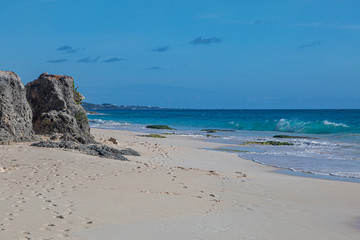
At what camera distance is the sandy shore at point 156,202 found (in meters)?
5.80

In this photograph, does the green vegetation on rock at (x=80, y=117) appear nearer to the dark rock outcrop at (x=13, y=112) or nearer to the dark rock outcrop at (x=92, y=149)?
the dark rock outcrop at (x=13, y=112)

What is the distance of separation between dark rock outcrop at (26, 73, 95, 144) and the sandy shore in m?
4.69

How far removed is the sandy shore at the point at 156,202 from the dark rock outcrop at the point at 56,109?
4692mm

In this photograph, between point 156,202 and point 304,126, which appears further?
point 304,126

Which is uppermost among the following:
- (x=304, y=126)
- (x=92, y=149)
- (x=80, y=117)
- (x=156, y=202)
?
(x=304, y=126)

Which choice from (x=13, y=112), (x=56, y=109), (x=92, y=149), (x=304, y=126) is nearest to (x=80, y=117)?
(x=56, y=109)

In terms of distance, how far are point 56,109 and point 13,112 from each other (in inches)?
121

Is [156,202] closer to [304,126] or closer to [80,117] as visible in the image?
[80,117]

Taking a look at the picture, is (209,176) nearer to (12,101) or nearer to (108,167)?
(108,167)

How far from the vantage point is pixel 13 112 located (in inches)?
574

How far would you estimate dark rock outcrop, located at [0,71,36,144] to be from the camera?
46.6ft

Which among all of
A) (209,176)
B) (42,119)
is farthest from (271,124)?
(209,176)

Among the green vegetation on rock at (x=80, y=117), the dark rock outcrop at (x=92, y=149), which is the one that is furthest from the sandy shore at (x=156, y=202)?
the green vegetation on rock at (x=80, y=117)

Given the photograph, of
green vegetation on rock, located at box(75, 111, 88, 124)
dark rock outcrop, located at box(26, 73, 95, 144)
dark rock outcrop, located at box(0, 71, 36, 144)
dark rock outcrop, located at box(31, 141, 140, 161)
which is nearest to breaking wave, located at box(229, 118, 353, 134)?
green vegetation on rock, located at box(75, 111, 88, 124)
